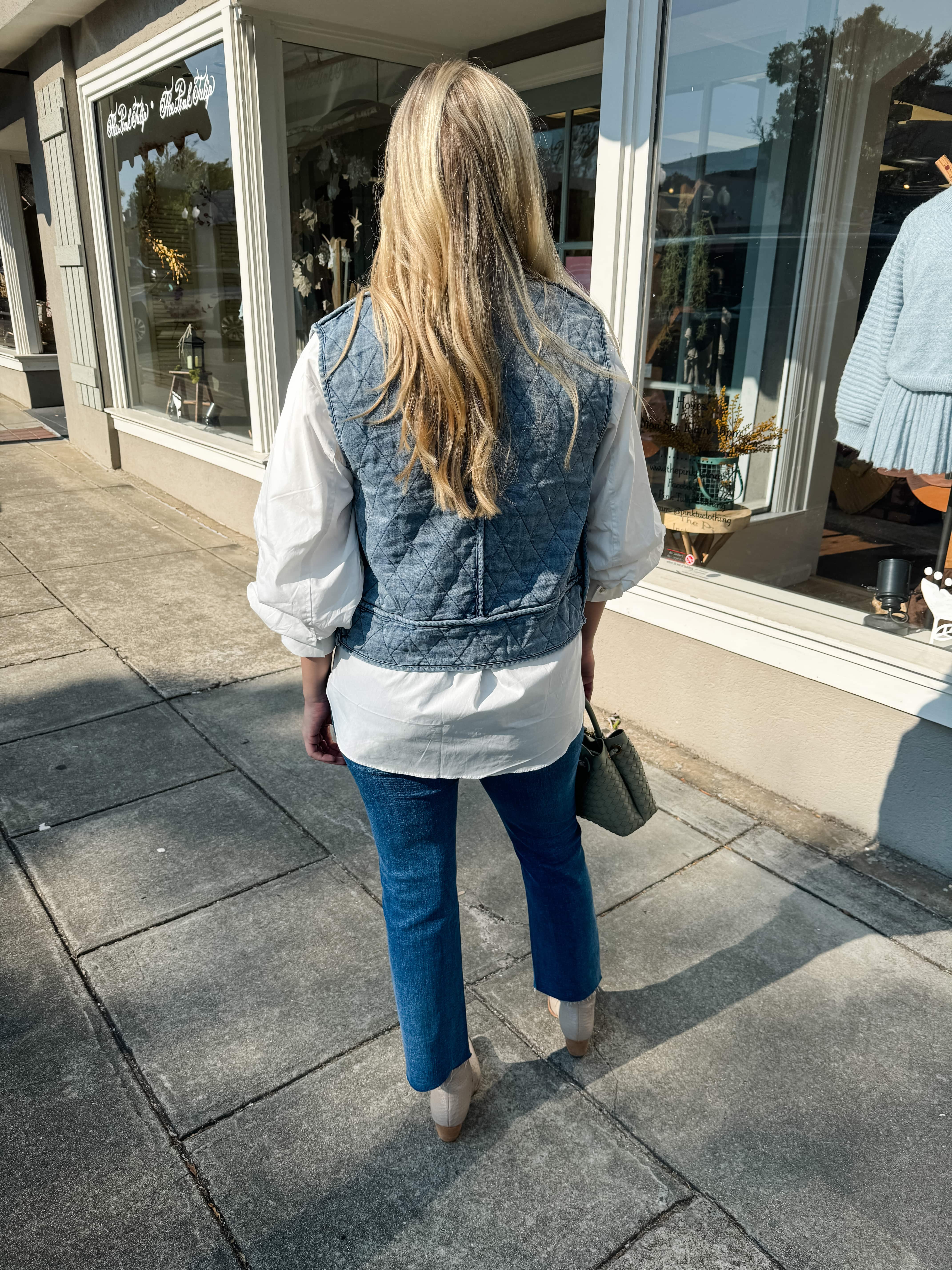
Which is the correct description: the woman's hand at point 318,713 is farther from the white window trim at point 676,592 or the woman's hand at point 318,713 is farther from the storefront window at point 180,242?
the storefront window at point 180,242

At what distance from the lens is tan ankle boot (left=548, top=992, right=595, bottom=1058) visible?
2.05 meters

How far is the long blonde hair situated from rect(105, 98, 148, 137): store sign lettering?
6.22 m

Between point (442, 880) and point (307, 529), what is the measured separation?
0.72 m

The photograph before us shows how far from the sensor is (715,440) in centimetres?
374

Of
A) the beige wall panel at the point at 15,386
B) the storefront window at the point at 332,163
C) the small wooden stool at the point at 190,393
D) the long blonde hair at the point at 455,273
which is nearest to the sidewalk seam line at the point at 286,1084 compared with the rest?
the long blonde hair at the point at 455,273

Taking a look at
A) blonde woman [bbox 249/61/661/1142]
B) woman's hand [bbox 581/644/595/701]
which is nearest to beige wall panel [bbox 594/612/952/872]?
woman's hand [bbox 581/644/595/701]

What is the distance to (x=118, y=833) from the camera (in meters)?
2.95

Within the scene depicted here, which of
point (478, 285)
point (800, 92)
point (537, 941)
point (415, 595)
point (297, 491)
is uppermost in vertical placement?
point (800, 92)

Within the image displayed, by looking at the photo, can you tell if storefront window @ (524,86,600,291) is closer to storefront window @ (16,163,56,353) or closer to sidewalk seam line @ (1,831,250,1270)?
sidewalk seam line @ (1,831,250,1270)

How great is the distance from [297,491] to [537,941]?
1.17 m

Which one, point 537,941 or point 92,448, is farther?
point 92,448

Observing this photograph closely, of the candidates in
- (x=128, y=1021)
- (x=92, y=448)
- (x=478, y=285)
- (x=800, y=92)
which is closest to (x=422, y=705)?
(x=478, y=285)

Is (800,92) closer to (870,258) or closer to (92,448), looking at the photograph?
(870,258)

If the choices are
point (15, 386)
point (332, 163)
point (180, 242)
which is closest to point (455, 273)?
point (332, 163)
